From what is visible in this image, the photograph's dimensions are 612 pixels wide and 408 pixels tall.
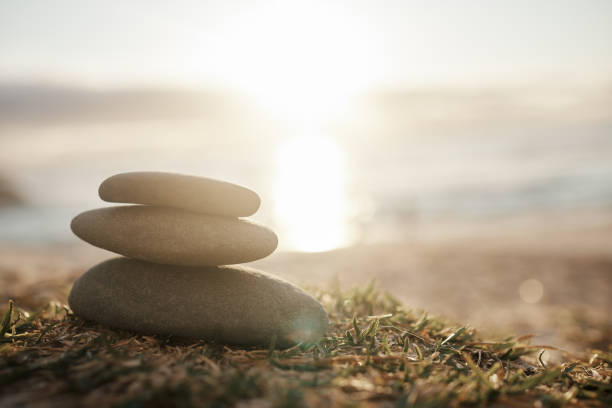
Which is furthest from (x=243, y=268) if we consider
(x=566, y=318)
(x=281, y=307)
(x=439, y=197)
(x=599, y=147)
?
(x=599, y=147)

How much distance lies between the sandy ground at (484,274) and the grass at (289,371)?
1453 millimetres

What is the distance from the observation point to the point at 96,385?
78.3 inches

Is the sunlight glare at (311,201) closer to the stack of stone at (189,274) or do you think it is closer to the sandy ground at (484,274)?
the sandy ground at (484,274)

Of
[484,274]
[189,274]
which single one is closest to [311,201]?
[484,274]

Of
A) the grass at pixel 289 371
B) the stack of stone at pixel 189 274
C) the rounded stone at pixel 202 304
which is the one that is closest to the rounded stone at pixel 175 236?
the stack of stone at pixel 189 274

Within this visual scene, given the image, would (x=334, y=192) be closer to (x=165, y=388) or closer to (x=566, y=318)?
(x=566, y=318)

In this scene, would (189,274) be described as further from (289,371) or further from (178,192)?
(289,371)

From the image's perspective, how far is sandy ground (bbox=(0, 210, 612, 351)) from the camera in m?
5.71

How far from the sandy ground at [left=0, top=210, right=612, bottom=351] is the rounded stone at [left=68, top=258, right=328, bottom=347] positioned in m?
1.56

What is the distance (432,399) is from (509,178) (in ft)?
107

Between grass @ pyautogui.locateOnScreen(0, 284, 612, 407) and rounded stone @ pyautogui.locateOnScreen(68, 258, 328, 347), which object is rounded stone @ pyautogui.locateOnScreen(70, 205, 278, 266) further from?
grass @ pyautogui.locateOnScreen(0, 284, 612, 407)

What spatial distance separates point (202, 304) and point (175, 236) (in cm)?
48

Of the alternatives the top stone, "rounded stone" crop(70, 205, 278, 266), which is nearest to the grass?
"rounded stone" crop(70, 205, 278, 266)

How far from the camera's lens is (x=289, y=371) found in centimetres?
229
